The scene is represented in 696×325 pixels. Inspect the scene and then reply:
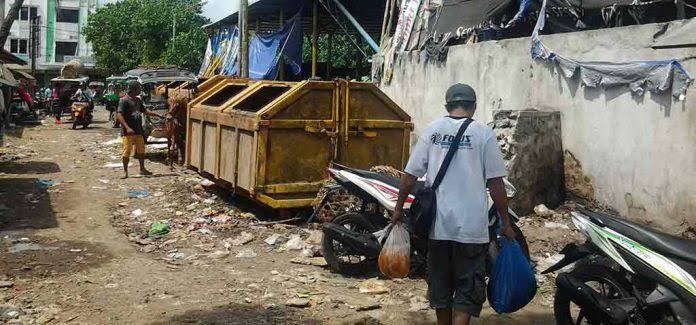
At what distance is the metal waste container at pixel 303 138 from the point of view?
665cm

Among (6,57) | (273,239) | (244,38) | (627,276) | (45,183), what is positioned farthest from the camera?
(244,38)

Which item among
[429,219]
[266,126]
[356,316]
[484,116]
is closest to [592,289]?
[429,219]

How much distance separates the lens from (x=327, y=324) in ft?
14.2

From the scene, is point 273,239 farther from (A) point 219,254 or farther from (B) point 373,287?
(B) point 373,287

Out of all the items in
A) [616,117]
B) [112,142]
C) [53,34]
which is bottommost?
[112,142]

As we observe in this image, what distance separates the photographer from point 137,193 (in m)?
9.03

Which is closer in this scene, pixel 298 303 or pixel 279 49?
pixel 298 303

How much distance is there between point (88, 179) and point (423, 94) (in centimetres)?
571

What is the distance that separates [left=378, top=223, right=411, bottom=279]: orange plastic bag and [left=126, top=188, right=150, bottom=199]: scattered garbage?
5.80 m

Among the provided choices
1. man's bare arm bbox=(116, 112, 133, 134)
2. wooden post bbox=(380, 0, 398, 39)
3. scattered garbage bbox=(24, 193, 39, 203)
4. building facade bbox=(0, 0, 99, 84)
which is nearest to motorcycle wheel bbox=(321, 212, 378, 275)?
scattered garbage bbox=(24, 193, 39, 203)

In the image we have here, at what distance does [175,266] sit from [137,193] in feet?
12.1

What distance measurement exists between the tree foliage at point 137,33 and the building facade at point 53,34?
814 centimetres

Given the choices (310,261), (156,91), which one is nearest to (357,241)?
(310,261)

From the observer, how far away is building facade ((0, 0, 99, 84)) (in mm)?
49906
